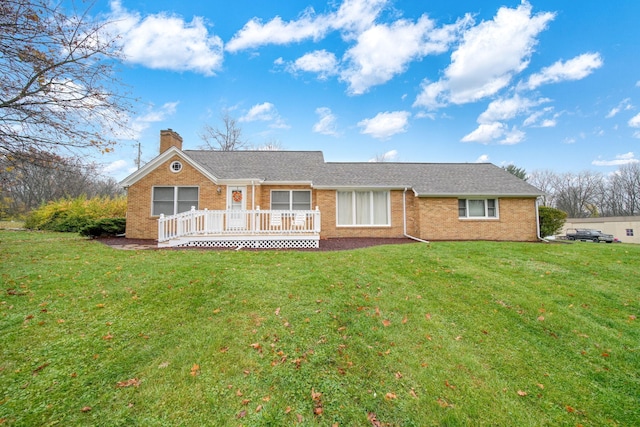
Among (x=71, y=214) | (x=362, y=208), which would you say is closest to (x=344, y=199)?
(x=362, y=208)

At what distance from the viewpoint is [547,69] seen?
1711cm

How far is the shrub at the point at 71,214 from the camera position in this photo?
57.8 ft

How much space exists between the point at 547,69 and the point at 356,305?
21218mm

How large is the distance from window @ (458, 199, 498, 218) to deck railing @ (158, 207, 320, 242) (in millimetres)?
8033

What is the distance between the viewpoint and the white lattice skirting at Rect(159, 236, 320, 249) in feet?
38.0

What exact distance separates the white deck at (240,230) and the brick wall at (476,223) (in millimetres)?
6161

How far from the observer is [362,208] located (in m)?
14.9

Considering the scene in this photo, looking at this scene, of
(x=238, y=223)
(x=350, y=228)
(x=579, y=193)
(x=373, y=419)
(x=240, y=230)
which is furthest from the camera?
(x=579, y=193)

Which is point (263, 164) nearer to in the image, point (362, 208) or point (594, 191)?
point (362, 208)

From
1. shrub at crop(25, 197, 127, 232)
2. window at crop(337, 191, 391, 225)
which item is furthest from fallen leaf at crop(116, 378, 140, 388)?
shrub at crop(25, 197, 127, 232)

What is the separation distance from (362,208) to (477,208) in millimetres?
6151

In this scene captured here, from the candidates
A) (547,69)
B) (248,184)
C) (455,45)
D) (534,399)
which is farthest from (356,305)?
(547,69)

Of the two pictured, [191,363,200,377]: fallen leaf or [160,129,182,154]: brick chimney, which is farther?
[160,129,182,154]: brick chimney

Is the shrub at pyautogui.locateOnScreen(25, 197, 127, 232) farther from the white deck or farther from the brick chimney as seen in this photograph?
the white deck
